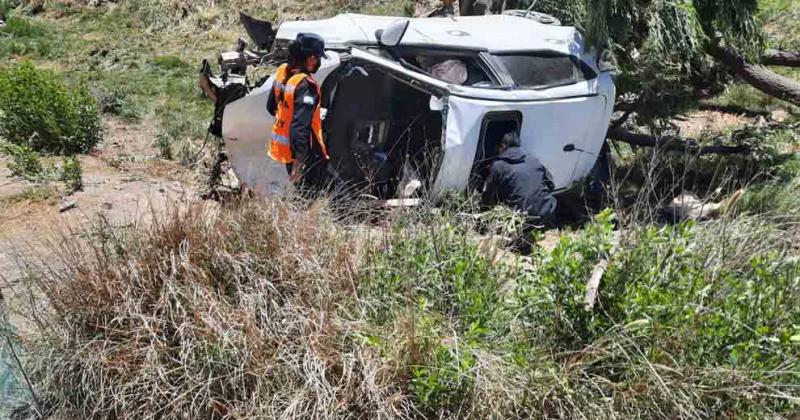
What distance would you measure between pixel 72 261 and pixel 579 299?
2656 millimetres

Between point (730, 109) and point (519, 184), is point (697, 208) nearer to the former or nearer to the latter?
point (519, 184)

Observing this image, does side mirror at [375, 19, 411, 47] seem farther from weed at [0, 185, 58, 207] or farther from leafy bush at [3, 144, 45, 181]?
leafy bush at [3, 144, 45, 181]

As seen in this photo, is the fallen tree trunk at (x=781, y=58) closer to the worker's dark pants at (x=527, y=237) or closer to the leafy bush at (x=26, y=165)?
the worker's dark pants at (x=527, y=237)

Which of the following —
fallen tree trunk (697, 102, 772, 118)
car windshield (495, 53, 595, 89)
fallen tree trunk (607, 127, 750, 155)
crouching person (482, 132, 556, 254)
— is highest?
car windshield (495, 53, 595, 89)

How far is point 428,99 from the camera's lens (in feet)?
20.7

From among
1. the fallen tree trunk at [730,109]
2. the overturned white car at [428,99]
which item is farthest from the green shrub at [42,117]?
the fallen tree trunk at [730,109]

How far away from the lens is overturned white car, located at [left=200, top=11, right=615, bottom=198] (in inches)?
220

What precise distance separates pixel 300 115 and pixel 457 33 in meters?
1.71

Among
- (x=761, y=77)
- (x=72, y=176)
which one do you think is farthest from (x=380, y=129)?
(x=761, y=77)

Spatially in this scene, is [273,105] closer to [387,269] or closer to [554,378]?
[387,269]

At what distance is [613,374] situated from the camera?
3.26 metres

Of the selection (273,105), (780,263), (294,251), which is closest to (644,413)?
(780,263)

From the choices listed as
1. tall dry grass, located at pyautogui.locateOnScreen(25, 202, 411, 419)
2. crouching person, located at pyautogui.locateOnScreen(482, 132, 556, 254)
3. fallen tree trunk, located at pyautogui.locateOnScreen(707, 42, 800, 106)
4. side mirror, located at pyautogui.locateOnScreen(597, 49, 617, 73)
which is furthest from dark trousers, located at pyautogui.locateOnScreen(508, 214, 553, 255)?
→ fallen tree trunk, located at pyautogui.locateOnScreen(707, 42, 800, 106)

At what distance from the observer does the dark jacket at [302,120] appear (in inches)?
207
